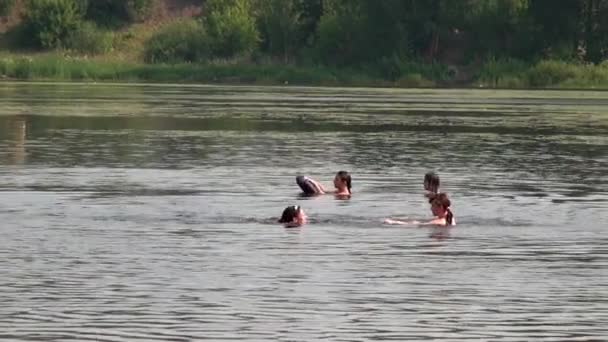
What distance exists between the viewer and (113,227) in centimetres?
2611

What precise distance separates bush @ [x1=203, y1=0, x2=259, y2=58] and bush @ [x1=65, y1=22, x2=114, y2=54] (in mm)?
6365

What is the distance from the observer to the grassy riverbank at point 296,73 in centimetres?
10306

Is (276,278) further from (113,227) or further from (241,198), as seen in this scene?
(241,198)

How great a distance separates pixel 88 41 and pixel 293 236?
94745 millimetres

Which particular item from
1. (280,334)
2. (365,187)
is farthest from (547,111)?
(280,334)

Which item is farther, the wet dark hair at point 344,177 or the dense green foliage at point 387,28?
the dense green foliage at point 387,28

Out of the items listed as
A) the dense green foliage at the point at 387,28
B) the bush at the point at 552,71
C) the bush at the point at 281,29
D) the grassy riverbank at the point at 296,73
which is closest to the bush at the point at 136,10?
the dense green foliage at the point at 387,28

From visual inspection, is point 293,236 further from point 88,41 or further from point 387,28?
point 88,41

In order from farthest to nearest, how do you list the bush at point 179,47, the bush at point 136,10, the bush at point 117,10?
the bush at point 136,10 → the bush at point 117,10 → the bush at point 179,47

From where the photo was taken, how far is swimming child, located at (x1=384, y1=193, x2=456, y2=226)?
87.7 feet

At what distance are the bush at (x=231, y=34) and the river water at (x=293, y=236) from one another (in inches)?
2366

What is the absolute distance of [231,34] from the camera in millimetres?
116062

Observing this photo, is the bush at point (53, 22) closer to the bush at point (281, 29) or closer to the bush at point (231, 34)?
the bush at point (231, 34)

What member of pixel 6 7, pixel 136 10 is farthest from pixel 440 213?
pixel 136 10
